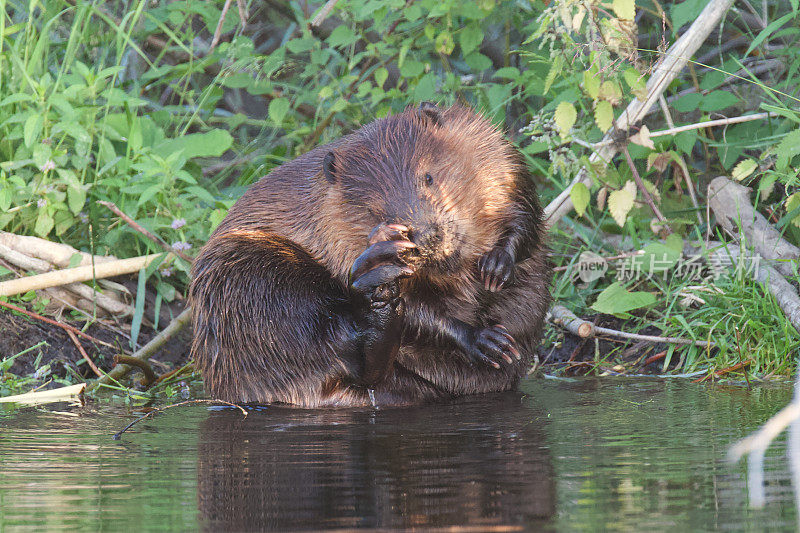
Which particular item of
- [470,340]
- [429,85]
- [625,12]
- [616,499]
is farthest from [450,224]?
[429,85]

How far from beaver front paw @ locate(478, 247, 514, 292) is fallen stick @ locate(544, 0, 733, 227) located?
0.85 meters

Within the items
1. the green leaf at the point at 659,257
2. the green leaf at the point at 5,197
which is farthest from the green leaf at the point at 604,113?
the green leaf at the point at 5,197

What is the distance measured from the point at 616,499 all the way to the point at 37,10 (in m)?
5.45

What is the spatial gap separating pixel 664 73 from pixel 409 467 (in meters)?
2.62

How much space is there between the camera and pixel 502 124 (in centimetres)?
520

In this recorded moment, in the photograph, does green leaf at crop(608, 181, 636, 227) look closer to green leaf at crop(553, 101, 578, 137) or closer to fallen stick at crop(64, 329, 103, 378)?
green leaf at crop(553, 101, 578, 137)

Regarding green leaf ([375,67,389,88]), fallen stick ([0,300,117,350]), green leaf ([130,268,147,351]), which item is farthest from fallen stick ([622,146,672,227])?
fallen stick ([0,300,117,350])

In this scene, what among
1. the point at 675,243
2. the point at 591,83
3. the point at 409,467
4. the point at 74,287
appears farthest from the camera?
the point at 74,287

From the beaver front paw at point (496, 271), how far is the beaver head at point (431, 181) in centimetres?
7

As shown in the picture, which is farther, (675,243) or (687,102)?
(687,102)

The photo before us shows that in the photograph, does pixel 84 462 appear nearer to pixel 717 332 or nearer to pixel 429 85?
pixel 717 332

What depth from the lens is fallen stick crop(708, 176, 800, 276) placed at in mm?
4398

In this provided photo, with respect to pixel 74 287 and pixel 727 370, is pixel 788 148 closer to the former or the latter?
pixel 727 370

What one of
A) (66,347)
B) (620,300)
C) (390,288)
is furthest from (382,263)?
(66,347)
